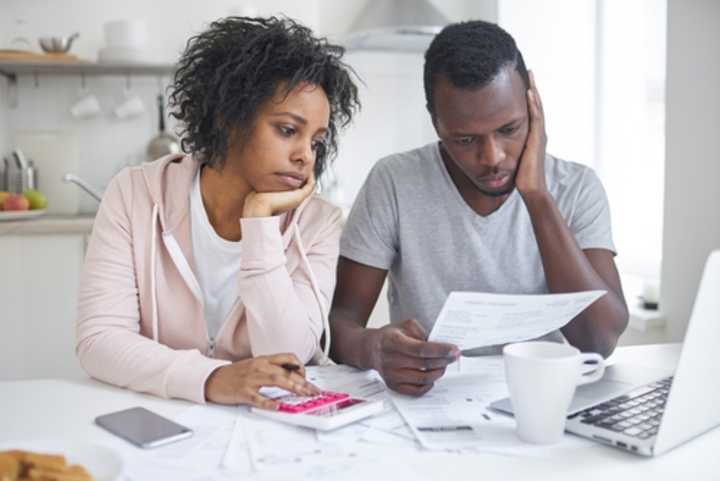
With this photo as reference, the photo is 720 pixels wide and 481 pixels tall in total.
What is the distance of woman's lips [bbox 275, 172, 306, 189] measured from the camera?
127cm

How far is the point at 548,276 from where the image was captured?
1.33 meters

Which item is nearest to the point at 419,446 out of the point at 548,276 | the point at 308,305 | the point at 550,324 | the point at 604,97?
the point at 550,324

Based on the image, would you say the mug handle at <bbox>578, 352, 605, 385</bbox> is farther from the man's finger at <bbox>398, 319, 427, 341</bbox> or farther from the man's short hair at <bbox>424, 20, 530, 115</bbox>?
the man's short hair at <bbox>424, 20, 530, 115</bbox>

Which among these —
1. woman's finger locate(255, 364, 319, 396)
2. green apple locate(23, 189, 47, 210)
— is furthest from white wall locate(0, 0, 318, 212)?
woman's finger locate(255, 364, 319, 396)

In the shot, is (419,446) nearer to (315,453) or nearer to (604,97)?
(315,453)

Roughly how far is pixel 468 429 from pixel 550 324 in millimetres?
218

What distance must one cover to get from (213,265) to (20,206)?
189 cm

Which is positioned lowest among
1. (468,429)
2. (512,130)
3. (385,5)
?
(468,429)

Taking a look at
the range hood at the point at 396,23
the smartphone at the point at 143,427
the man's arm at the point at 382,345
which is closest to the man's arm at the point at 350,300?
the man's arm at the point at 382,345

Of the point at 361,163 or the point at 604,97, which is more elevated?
the point at 604,97

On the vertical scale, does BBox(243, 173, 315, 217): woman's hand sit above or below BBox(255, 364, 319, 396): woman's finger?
above

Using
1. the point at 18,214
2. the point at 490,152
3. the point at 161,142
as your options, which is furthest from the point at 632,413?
the point at 161,142

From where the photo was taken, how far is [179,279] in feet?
4.17

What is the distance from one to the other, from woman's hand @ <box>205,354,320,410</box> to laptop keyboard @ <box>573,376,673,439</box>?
351 millimetres
